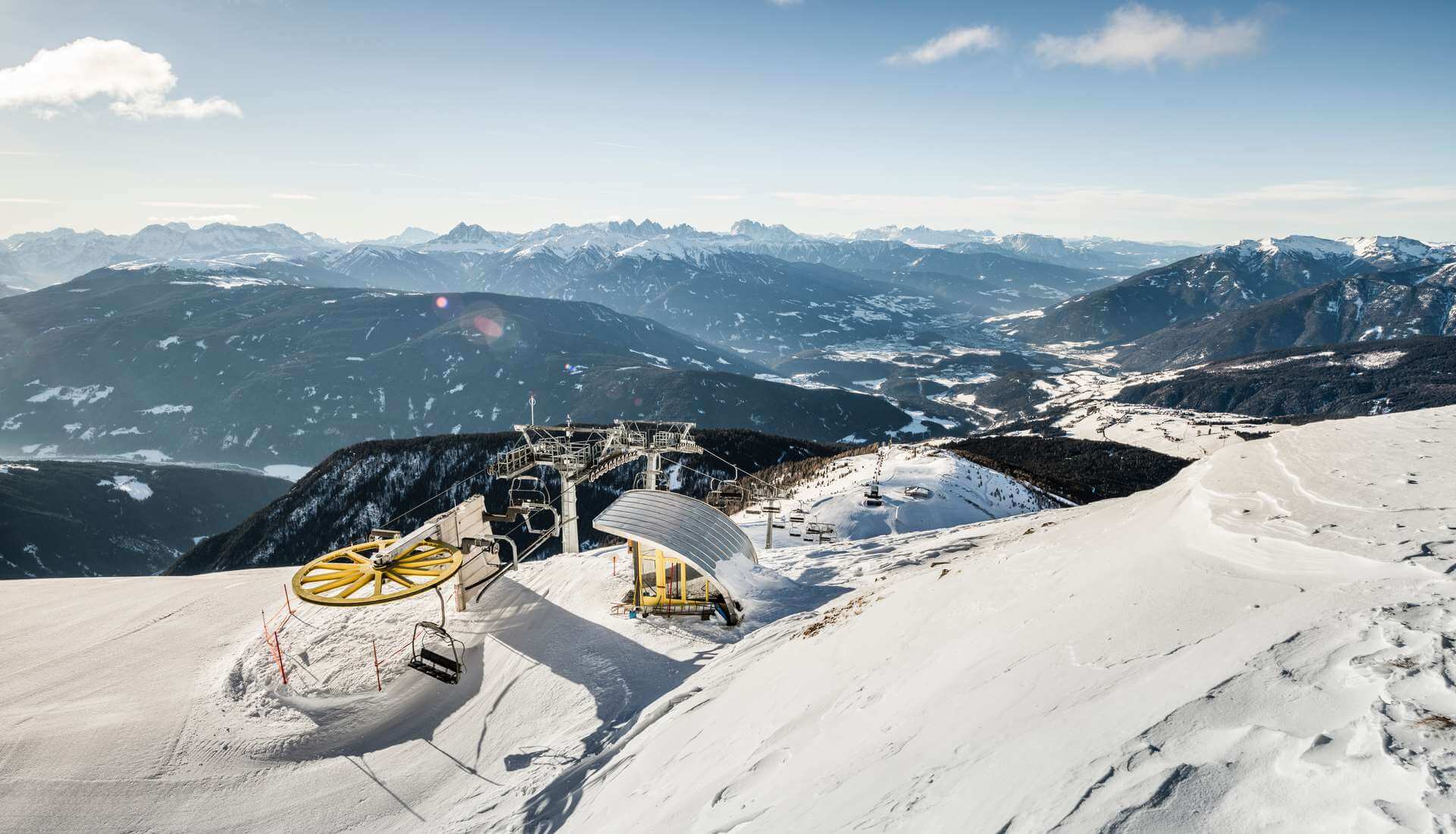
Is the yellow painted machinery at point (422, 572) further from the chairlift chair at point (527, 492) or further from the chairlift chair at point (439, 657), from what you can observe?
the chairlift chair at point (527, 492)

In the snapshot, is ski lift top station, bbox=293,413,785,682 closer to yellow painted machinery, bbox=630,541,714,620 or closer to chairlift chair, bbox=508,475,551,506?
yellow painted machinery, bbox=630,541,714,620

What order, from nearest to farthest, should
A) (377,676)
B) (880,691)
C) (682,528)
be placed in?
(880,691) < (377,676) < (682,528)

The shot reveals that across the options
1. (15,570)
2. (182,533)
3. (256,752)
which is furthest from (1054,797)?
(182,533)

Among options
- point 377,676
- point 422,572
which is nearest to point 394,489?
point 422,572

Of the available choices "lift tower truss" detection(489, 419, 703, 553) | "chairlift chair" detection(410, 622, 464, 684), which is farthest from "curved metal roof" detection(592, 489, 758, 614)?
"lift tower truss" detection(489, 419, 703, 553)

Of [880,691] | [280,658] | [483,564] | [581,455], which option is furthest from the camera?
[581,455]

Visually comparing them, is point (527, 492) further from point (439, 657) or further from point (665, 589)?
point (439, 657)

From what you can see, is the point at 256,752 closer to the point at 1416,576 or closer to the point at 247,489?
the point at 1416,576
